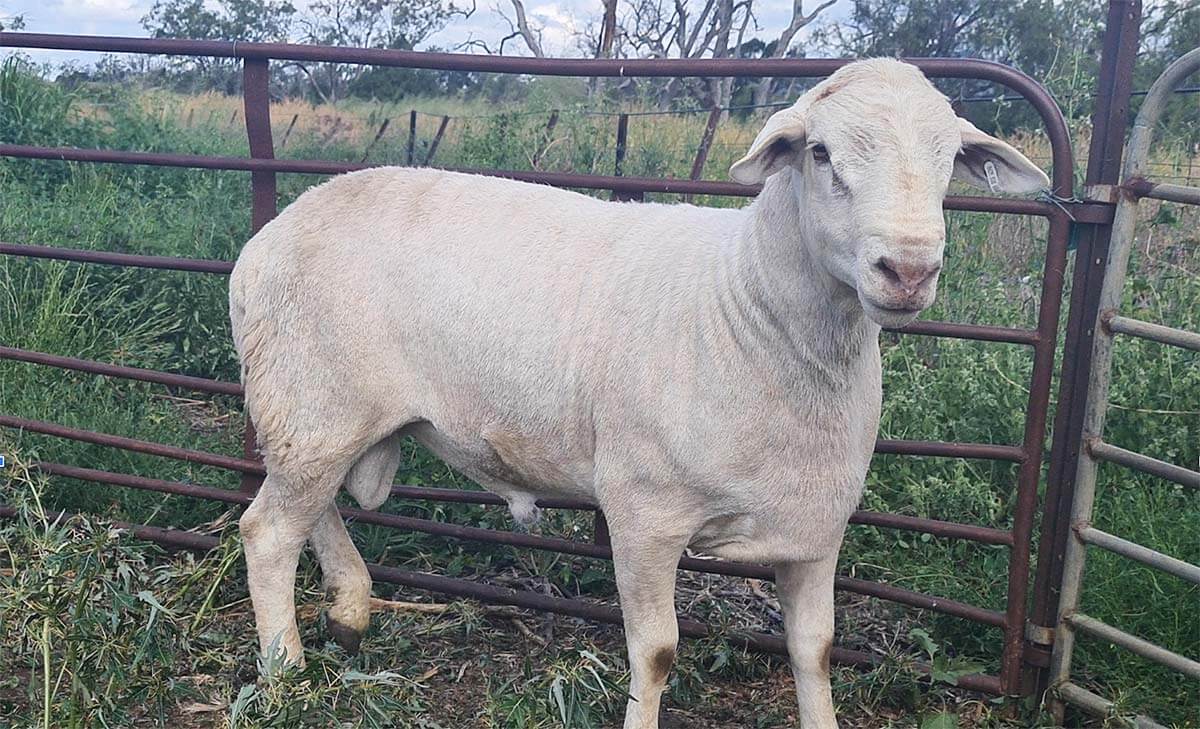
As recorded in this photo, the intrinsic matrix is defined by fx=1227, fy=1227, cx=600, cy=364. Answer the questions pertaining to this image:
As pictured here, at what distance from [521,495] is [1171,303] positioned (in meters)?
3.47

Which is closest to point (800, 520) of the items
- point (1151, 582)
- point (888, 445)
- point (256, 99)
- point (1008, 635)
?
point (888, 445)

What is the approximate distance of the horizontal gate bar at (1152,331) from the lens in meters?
3.37

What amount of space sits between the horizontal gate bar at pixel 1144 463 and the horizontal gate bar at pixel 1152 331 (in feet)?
1.10

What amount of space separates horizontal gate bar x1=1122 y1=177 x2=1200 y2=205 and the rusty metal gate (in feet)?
0.28

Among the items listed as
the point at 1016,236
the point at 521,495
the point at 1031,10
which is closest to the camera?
the point at 521,495

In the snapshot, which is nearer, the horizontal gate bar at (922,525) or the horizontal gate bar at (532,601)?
the horizontal gate bar at (922,525)

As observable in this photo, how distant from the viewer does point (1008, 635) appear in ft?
12.7

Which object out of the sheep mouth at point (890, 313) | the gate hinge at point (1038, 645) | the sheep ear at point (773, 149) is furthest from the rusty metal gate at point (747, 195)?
the sheep mouth at point (890, 313)

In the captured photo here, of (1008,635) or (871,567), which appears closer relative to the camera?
(1008,635)

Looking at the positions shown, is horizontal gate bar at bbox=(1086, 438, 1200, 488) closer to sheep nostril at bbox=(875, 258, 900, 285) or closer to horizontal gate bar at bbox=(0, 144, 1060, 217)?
horizontal gate bar at bbox=(0, 144, 1060, 217)

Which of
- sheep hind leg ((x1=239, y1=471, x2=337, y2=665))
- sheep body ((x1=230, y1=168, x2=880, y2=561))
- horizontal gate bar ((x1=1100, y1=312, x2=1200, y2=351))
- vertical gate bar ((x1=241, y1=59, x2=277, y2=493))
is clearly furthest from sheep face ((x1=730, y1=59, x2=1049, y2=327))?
vertical gate bar ((x1=241, y1=59, x2=277, y2=493))

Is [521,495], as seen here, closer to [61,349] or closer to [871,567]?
[871,567]

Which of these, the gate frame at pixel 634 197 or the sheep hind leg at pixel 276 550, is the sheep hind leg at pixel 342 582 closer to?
the sheep hind leg at pixel 276 550

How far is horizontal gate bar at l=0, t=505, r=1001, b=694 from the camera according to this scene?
13.1 ft
